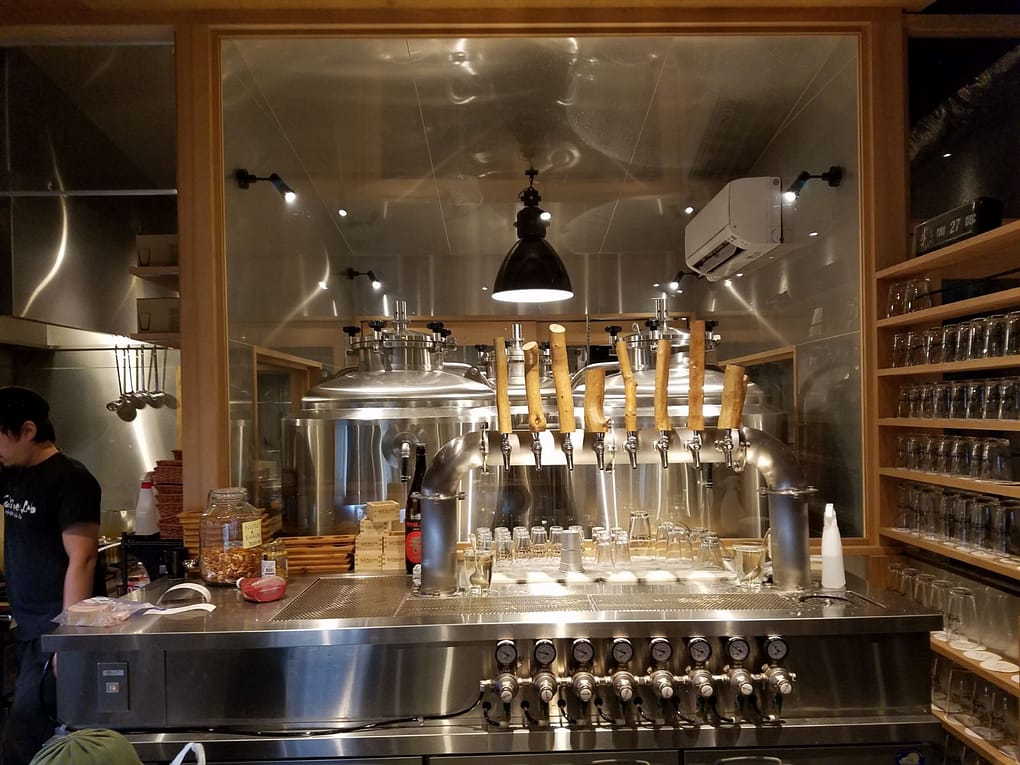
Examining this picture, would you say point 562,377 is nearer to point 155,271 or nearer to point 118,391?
point 155,271

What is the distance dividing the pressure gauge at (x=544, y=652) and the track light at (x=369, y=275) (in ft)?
6.79

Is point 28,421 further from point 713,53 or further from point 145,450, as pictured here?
point 713,53

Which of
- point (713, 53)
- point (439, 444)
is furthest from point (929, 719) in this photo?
point (713, 53)

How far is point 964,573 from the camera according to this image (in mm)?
1729

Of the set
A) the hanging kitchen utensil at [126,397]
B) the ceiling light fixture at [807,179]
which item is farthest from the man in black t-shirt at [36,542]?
the ceiling light fixture at [807,179]

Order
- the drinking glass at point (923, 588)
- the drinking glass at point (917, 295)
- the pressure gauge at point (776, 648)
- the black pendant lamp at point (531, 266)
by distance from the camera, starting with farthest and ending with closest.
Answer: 1. the black pendant lamp at point (531, 266)
2. the drinking glass at point (917, 295)
3. the drinking glass at point (923, 588)
4. the pressure gauge at point (776, 648)

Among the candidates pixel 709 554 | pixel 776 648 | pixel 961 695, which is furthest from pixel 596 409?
pixel 961 695

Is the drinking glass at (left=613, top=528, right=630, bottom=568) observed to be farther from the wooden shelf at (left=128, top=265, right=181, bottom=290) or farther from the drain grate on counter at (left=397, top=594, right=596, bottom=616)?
the wooden shelf at (left=128, top=265, right=181, bottom=290)

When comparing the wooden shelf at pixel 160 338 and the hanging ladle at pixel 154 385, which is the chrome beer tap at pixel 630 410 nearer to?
the wooden shelf at pixel 160 338

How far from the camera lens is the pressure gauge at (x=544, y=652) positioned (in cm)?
138

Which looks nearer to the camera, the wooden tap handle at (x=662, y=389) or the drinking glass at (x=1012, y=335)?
Result: the drinking glass at (x=1012, y=335)

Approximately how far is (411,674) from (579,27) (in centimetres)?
192

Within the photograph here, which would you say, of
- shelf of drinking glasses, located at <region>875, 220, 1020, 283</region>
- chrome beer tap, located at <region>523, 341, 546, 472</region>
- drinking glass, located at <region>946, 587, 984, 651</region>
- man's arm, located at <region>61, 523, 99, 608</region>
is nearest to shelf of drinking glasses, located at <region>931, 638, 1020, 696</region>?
drinking glass, located at <region>946, 587, 984, 651</region>

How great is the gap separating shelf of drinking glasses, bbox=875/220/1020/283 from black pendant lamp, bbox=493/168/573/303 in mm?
1142
